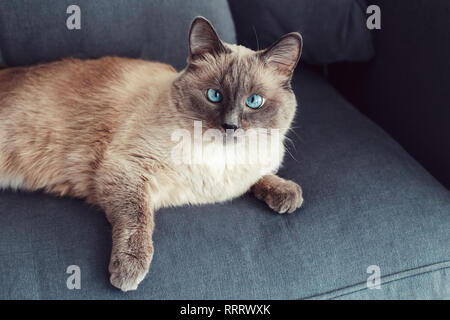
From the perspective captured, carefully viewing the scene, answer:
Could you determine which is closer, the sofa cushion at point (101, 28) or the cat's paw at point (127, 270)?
the cat's paw at point (127, 270)

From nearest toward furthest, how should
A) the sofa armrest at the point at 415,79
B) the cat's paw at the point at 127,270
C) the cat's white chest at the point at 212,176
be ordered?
the cat's paw at the point at 127,270 → the cat's white chest at the point at 212,176 → the sofa armrest at the point at 415,79

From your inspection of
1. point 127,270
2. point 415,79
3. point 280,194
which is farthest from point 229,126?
point 415,79

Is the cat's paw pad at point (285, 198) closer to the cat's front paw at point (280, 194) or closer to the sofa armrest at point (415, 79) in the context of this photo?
the cat's front paw at point (280, 194)

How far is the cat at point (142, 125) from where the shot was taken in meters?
1.18

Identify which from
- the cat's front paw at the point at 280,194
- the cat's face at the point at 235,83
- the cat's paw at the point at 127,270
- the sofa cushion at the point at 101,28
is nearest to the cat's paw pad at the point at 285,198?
the cat's front paw at the point at 280,194

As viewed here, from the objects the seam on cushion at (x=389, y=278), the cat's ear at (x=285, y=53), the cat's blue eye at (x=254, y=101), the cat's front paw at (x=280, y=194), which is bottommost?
the seam on cushion at (x=389, y=278)

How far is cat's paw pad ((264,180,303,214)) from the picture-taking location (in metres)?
1.22

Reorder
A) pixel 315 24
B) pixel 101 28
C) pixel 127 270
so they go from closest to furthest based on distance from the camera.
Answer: pixel 127 270 < pixel 101 28 < pixel 315 24

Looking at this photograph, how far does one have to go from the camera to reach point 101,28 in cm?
144

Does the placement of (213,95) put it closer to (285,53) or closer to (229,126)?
(229,126)

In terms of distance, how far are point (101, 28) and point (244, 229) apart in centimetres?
88

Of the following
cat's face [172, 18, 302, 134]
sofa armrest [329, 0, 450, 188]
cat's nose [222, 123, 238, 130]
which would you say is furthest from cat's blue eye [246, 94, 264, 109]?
sofa armrest [329, 0, 450, 188]

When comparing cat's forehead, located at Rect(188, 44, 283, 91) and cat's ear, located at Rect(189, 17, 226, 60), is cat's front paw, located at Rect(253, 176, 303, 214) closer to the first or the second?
cat's forehead, located at Rect(188, 44, 283, 91)
